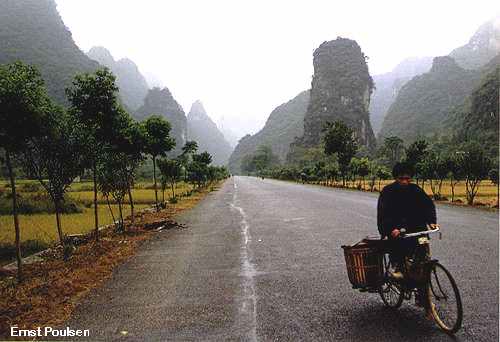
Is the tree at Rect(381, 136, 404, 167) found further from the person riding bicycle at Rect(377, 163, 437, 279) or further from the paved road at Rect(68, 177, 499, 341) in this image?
the person riding bicycle at Rect(377, 163, 437, 279)

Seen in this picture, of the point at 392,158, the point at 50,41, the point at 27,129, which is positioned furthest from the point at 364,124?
the point at 27,129

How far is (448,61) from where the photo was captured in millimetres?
180375

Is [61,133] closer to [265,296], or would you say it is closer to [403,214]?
[265,296]

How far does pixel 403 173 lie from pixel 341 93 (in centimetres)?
16090

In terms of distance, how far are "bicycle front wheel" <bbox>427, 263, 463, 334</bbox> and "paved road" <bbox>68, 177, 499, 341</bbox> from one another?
5.2 inches

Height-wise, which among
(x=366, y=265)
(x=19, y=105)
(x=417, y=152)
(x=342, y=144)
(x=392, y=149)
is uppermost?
(x=392, y=149)

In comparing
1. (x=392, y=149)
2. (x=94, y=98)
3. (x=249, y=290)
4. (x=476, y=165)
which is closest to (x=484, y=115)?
(x=392, y=149)

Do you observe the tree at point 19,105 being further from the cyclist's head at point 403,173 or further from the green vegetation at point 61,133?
the cyclist's head at point 403,173

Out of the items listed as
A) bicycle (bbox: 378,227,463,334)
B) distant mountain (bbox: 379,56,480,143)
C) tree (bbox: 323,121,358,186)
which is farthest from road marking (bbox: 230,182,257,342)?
distant mountain (bbox: 379,56,480,143)

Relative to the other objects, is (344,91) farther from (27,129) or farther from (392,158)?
(27,129)

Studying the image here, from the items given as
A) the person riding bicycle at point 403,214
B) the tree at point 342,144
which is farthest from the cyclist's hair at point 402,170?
the tree at point 342,144

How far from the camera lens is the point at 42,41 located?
119 m

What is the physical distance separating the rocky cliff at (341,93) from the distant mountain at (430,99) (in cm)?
1798

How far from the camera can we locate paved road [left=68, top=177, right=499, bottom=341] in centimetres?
476
